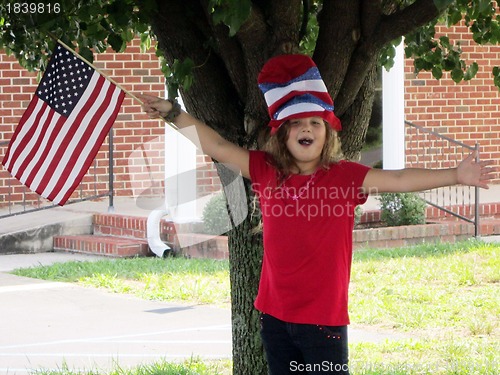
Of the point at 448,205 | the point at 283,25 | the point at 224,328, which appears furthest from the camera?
the point at 448,205

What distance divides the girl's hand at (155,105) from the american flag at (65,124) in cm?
39

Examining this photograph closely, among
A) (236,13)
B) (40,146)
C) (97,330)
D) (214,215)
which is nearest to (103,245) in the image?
(214,215)

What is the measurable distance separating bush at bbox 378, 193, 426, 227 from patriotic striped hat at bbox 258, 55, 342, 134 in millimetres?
7483

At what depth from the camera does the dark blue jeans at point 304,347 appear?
3604 mm

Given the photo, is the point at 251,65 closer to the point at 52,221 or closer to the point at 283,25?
the point at 283,25

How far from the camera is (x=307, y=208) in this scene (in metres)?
3.74

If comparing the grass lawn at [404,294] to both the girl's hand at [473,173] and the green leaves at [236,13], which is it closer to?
the girl's hand at [473,173]

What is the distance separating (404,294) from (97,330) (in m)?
2.46

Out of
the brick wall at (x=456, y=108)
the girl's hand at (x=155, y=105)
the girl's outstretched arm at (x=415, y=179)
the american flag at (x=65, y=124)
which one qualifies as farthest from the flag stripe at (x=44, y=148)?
the brick wall at (x=456, y=108)

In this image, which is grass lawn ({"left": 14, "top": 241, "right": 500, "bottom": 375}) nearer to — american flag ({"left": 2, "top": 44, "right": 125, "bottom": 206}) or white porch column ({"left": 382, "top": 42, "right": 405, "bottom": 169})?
american flag ({"left": 2, "top": 44, "right": 125, "bottom": 206})

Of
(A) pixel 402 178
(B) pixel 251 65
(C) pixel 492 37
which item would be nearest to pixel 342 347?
(A) pixel 402 178

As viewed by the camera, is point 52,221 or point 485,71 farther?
point 485,71

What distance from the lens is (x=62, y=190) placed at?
14.7 ft

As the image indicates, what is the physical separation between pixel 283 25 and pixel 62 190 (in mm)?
1179
